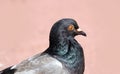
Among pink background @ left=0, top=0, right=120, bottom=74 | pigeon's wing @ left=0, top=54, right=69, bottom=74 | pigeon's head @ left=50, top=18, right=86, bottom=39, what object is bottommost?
pink background @ left=0, top=0, right=120, bottom=74

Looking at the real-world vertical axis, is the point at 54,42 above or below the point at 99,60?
above

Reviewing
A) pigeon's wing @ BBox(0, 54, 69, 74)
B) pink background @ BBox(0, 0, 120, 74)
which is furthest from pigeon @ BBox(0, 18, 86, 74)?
pink background @ BBox(0, 0, 120, 74)

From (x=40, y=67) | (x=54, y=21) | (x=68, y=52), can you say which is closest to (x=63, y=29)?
(x=68, y=52)

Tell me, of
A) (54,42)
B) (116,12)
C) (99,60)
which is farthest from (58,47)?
(116,12)

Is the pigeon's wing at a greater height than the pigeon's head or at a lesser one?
lesser

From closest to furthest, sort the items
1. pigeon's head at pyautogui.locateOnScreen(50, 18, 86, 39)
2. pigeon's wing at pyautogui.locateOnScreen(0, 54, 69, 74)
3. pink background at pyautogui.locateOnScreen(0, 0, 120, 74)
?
1. pigeon's wing at pyautogui.locateOnScreen(0, 54, 69, 74)
2. pigeon's head at pyautogui.locateOnScreen(50, 18, 86, 39)
3. pink background at pyautogui.locateOnScreen(0, 0, 120, 74)

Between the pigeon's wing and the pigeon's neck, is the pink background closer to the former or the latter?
the pigeon's neck

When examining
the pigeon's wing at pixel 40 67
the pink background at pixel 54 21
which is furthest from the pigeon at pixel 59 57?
the pink background at pixel 54 21

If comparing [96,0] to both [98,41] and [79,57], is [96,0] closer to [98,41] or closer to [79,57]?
[98,41]
